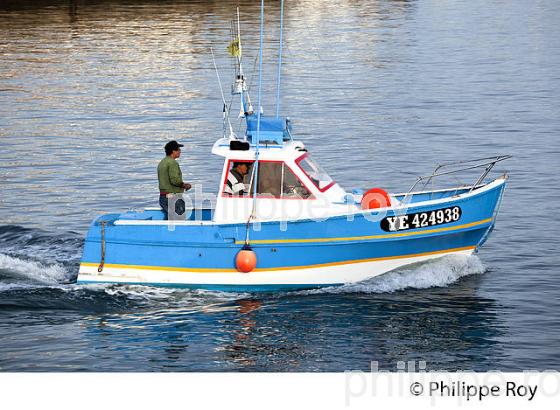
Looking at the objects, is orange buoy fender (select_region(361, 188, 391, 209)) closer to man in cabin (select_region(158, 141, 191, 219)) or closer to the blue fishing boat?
the blue fishing boat

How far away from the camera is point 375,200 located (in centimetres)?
1966

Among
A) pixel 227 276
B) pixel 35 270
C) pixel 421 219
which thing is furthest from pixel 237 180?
pixel 35 270

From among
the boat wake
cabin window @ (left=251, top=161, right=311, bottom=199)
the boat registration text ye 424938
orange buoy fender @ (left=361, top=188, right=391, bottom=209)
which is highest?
cabin window @ (left=251, top=161, right=311, bottom=199)

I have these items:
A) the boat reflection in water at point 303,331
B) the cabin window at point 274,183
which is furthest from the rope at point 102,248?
the cabin window at point 274,183

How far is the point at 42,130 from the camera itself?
123 feet

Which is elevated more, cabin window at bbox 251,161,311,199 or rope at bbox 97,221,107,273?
cabin window at bbox 251,161,311,199

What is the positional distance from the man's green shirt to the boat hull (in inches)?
35.1

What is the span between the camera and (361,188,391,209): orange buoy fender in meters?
19.6

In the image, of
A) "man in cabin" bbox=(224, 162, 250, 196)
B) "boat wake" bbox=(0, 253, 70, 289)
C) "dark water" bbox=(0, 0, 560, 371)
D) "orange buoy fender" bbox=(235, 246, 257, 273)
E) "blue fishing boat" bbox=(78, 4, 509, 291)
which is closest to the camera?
"dark water" bbox=(0, 0, 560, 371)

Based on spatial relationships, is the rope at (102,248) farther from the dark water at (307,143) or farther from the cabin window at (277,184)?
the cabin window at (277,184)

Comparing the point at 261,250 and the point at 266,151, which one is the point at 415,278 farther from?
the point at 266,151

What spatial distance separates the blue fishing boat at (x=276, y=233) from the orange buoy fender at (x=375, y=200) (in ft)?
0.06

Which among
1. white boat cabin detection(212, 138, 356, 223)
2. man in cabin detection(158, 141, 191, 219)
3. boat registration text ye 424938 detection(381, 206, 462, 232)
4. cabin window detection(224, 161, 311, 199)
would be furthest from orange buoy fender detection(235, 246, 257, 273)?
boat registration text ye 424938 detection(381, 206, 462, 232)
